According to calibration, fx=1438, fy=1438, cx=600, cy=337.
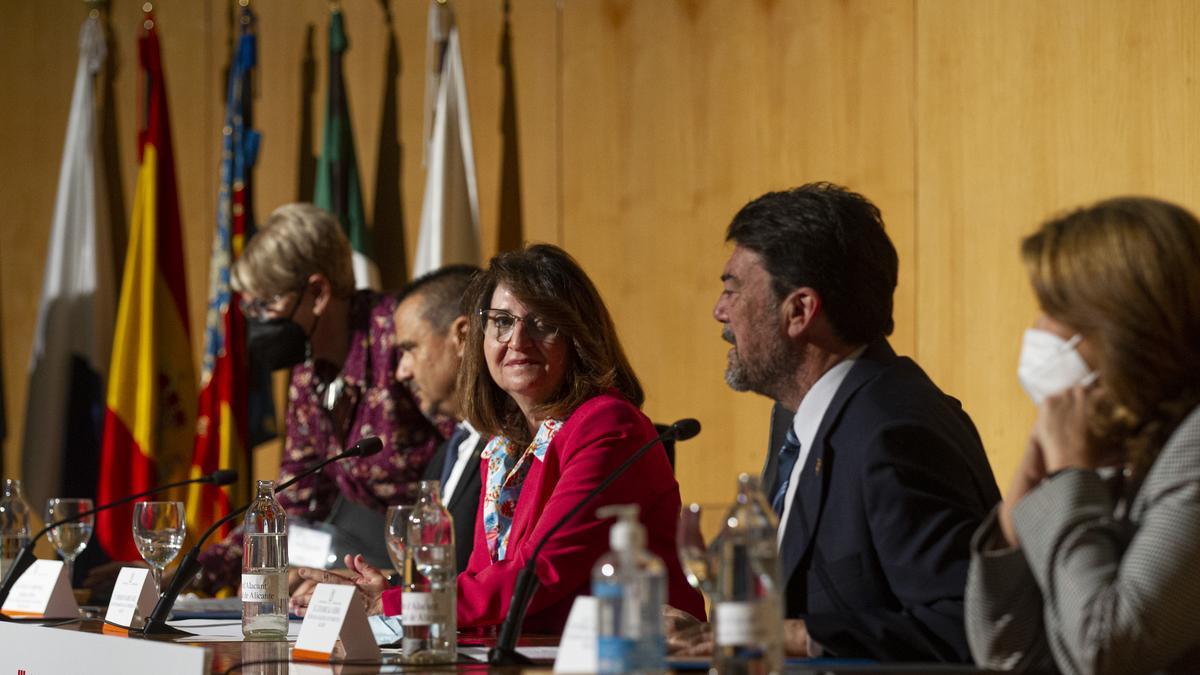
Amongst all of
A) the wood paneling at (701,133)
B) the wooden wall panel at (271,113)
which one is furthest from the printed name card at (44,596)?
the wooden wall panel at (271,113)

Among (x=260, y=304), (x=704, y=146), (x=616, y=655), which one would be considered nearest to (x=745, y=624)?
(x=616, y=655)

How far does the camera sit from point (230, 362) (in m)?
5.58

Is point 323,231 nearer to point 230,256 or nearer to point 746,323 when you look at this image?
point 230,256

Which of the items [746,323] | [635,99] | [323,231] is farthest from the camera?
[635,99]

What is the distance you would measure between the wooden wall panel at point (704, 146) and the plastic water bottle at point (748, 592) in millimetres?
2894

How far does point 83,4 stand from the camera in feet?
21.5

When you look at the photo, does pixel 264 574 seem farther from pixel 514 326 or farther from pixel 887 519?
pixel 887 519

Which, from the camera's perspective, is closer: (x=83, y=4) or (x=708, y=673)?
(x=708, y=673)

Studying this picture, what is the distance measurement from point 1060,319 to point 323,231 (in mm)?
3377

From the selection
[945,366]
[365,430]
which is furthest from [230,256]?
[945,366]

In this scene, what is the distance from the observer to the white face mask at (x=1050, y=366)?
5.87 feet

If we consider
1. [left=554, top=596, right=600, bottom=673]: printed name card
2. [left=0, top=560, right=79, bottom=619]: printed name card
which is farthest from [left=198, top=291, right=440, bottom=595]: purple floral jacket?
[left=554, top=596, right=600, bottom=673]: printed name card

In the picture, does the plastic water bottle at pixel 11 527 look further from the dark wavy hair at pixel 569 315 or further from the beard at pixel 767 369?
the beard at pixel 767 369

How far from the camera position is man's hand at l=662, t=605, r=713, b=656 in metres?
2.03
